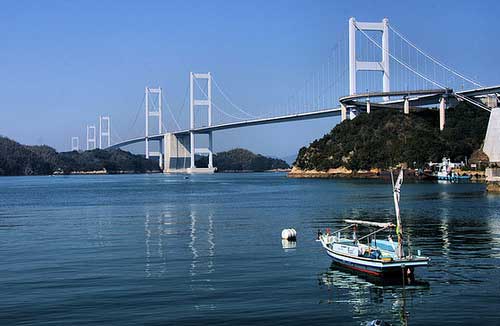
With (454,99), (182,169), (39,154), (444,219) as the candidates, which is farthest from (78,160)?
(444,219)

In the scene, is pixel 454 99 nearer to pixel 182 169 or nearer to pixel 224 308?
pixel 182 169

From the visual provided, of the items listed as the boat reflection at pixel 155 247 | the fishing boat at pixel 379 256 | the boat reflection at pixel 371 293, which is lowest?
the boat reflection at pixel 371 293

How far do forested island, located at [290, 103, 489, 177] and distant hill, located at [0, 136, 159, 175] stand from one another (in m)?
74.7

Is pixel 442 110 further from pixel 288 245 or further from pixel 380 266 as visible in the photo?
pixel 380 266

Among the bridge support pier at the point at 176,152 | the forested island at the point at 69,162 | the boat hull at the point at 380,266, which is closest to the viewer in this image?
the boat hull at the point at 380,266

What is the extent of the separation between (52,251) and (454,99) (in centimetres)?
8119

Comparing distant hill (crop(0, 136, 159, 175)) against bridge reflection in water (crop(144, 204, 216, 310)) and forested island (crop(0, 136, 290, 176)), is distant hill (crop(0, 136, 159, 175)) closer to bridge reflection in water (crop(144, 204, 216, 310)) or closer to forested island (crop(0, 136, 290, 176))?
forested island (crop(0, 136, 290, 176))

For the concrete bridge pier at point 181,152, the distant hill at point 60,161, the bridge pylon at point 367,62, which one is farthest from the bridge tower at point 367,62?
the distant hill at point 60,161

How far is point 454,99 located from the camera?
92.5 metres

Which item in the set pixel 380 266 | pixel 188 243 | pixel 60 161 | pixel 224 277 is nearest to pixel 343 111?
pixel 188 243

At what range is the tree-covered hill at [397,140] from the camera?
277 ft

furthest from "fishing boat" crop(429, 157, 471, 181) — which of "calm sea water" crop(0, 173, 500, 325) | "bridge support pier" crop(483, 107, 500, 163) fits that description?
"calm sea water" crop(0, 173, 500, 325)

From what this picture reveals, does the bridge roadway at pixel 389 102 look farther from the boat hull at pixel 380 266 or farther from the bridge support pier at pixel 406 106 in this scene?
the boat hull at pixel 380 266

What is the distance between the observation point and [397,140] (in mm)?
91438
